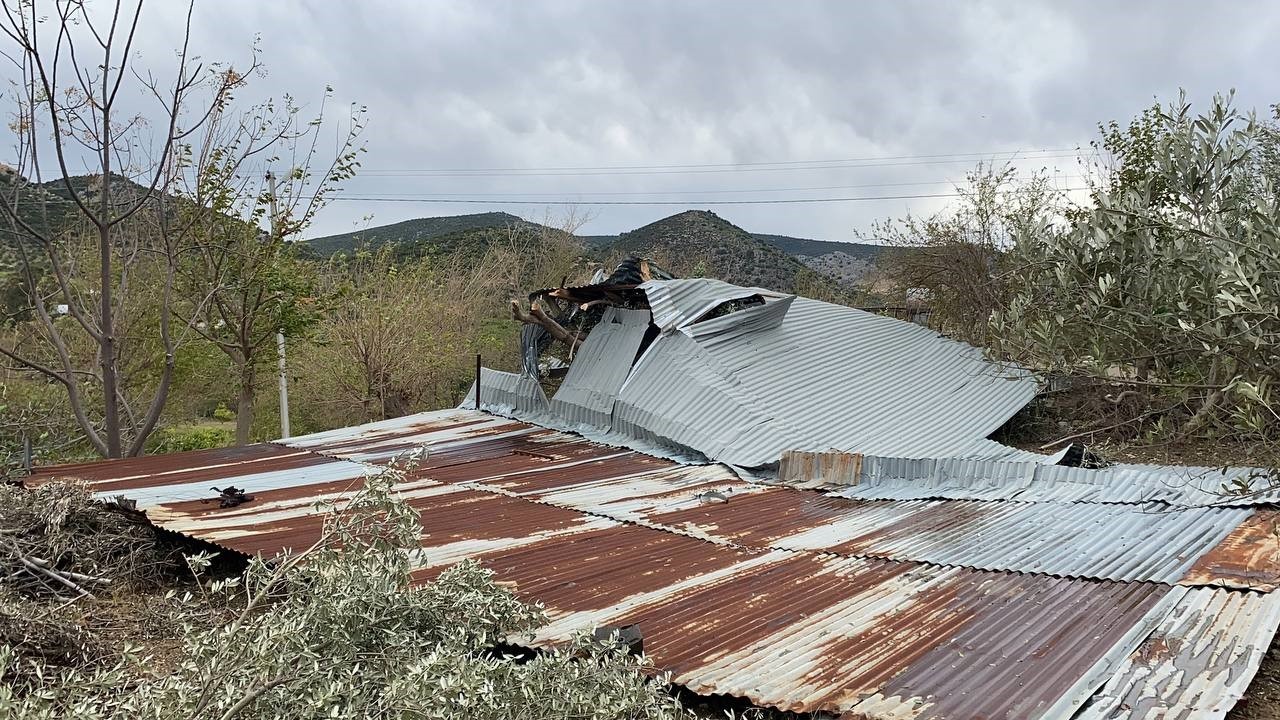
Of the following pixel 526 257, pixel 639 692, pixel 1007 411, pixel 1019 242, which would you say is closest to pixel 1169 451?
pixel 1007 411

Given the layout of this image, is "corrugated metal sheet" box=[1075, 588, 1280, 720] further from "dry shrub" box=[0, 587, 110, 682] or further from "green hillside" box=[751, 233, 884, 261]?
"green hillside" box=[751, 233, 884, 261]

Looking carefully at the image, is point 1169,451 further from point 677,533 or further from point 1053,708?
point 1053,708

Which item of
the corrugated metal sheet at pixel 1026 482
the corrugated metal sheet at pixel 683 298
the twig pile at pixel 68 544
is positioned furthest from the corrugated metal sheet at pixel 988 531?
the twig pile at pixel 68 544

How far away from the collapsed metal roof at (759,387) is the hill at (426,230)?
61.6ft

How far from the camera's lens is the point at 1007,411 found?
10.4 metres

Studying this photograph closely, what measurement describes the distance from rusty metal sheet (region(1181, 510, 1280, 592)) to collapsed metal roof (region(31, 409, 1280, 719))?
20mm

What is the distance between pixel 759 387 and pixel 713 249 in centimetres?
2310

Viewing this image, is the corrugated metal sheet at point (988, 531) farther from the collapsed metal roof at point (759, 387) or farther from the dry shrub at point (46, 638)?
the dry shrub at point (46, 638)

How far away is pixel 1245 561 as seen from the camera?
4.38 metres

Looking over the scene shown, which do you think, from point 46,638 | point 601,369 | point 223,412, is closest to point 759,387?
point 601,369

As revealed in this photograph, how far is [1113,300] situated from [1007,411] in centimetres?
550

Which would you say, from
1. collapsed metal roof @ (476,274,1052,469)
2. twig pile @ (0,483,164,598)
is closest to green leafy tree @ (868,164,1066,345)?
collapsed metal roof @ (476,274,1052,469)

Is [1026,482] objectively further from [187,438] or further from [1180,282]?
[187,438]

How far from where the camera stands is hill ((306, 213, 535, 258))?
29438 millimetres
